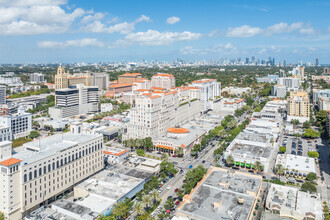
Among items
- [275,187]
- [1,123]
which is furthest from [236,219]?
[1,123]

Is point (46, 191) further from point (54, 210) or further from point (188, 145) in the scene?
point (188, 145)

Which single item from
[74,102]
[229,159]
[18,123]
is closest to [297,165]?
[229,159]

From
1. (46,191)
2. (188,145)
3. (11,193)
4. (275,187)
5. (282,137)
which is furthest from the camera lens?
(282,137)

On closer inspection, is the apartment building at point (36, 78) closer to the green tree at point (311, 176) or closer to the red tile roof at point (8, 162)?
the red tile roof at point (8, 162)

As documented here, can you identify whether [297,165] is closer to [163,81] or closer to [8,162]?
[8,162]

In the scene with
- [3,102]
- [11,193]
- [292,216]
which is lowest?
[292,216]

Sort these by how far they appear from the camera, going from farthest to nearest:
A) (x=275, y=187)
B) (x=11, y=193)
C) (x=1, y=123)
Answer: (x=1, y=123) → (x=275, y=187) → (x=11, y=193)

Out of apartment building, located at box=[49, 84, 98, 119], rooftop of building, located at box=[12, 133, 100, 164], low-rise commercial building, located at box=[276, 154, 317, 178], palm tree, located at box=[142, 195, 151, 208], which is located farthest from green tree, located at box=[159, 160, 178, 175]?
apartment building, located at box=[49, 84, 98, 119]
